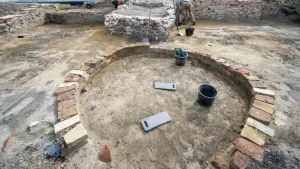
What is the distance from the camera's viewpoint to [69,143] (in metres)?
1.74

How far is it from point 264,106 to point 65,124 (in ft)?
8.29

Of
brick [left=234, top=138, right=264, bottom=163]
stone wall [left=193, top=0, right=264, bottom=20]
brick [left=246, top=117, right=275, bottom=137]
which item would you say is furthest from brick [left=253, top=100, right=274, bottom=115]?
stone wall [left=193, top=0, right=264, bottom=20]

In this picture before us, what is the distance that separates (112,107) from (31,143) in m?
1.04

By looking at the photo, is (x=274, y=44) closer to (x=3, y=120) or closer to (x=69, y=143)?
(x=69, y=143)

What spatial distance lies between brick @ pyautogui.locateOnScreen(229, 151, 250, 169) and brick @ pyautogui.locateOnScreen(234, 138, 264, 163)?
6 centimetres

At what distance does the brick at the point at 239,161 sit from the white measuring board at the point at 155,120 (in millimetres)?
884

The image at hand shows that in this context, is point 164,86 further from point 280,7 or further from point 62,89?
point 280,7

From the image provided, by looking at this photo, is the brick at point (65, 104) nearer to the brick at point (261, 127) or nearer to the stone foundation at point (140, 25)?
the brick at point (261, 127)

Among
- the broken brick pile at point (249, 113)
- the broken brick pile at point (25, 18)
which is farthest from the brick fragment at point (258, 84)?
the broken brick pile at point (25, 18)

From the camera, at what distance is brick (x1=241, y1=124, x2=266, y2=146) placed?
182cm

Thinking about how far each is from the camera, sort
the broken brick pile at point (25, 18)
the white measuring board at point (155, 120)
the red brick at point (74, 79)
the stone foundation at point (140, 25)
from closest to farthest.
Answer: the white measuring board at point (155, 120) < the red brick at point (74, 79) < the stone foundation at point (140, 25) < the broken brick pile at point (25, 18)

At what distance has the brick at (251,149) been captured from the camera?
166 cm

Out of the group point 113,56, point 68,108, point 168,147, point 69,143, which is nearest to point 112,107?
point 68,108

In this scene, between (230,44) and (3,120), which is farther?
(230,44)
